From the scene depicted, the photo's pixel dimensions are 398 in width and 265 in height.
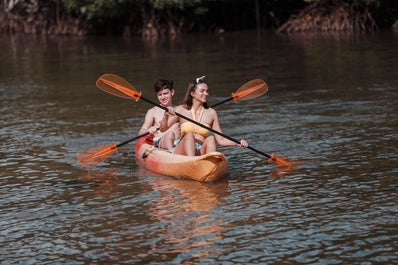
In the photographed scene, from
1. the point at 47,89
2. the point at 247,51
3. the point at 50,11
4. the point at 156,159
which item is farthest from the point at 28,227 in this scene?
the point at 50,11

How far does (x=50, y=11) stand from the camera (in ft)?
120

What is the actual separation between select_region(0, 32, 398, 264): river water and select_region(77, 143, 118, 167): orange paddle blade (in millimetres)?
148

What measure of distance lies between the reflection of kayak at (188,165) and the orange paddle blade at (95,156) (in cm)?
55

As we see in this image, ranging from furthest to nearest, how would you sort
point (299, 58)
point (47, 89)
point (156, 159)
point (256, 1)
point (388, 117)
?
point (256, 1), point (299, 58), point (47, 89), point (388, 117), point (156, 159)

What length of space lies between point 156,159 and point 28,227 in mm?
2606

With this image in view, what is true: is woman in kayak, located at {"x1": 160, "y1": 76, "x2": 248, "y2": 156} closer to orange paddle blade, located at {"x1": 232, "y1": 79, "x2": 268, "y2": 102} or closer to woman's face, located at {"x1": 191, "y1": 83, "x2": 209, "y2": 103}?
woman's face, located at {"x1": 191, "y1": 83, "x2": 209, "y2": 103}

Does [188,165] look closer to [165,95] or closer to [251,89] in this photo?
[165,95]

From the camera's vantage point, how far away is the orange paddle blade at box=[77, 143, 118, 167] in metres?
12.1

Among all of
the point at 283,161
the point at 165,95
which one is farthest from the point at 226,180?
the point at 165,95

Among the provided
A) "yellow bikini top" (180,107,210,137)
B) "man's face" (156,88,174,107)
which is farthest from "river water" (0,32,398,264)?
"man's face" (156,88,174,107)

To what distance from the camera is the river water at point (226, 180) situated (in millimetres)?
8312

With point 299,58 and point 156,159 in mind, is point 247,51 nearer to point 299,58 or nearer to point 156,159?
point 299,58

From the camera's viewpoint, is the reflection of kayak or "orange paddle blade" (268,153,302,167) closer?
the reflection of kayak

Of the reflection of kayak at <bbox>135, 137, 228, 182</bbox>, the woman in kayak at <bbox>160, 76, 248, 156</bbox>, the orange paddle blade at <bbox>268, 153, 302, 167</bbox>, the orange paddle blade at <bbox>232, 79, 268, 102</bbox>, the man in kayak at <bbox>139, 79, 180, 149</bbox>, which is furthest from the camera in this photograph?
the orange paddle blade at <bbox>232, 79, 268, 102</bbox>
